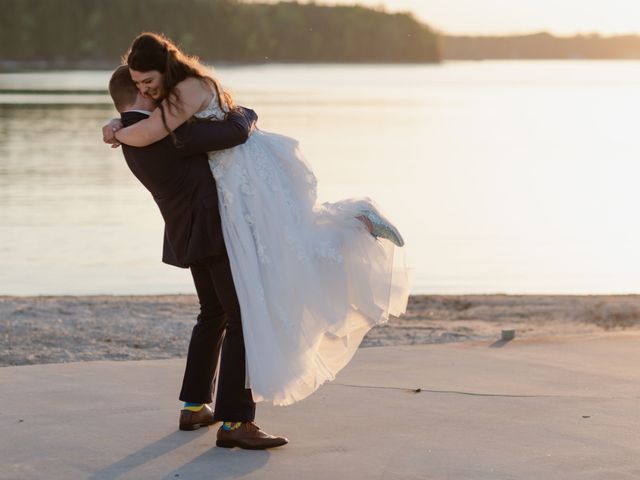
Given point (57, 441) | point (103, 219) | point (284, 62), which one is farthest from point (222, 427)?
point (284, 62)

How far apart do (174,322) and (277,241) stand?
159 inches

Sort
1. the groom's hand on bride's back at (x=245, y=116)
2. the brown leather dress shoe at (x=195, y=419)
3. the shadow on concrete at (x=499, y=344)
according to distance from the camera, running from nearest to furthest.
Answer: the groom's hand on bride's back at (x=245, y=116) < the brown leather dress shoe at (x=195, y=419) < the shadow on concrete at (x=499, y=344)

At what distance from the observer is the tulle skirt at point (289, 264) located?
5102 mm

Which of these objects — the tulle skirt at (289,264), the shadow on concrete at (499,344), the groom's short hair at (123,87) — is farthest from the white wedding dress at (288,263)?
the shadow on concrete at (499,344)

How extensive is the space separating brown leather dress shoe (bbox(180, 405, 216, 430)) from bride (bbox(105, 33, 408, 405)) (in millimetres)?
379

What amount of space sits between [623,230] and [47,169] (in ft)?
42.8

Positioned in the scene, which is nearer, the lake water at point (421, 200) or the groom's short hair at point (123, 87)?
the groom's short hair at point (123, 87)

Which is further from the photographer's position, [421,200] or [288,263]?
[421,200]

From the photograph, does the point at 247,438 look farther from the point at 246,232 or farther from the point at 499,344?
the point at 499,344

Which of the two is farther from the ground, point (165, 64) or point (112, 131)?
point (165, 64)

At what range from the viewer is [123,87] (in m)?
5.11

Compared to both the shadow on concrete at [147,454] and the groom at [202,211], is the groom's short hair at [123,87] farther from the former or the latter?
the shadow on concrete at [147,454]

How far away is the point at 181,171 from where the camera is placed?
200 inches

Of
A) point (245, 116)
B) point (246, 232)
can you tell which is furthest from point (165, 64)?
point (246, 232)
